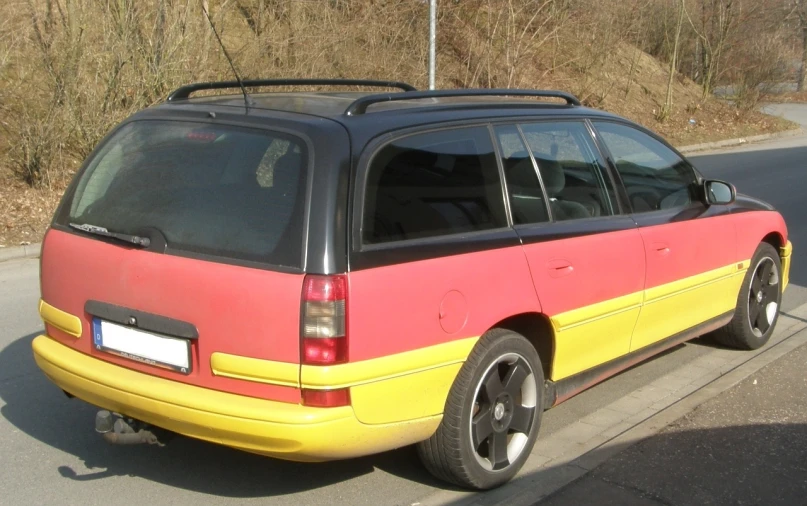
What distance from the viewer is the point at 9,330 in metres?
6.96

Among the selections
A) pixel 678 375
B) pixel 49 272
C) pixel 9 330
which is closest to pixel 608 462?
pixel 678 375

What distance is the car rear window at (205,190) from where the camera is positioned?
3736mm

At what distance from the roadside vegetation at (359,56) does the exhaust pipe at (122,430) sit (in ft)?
24.9

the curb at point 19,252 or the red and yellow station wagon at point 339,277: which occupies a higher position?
the red and yellow station wagon at point 339,277

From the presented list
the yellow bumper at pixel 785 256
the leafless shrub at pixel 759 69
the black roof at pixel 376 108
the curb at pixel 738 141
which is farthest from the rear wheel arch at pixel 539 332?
the leafless shrub at pixel 759 69

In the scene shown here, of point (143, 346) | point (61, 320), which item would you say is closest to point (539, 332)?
point (143, 346)

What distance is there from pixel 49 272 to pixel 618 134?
321cm

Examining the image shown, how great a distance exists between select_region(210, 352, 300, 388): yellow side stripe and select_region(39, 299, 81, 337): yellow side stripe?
33.0 inches

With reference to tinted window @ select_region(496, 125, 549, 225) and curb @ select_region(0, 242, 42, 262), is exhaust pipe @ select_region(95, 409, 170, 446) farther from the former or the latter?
curb @ select_region(0, 242, 42, 262)

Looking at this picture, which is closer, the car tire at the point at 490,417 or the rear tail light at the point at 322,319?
the rear tail light at the point at 322,319

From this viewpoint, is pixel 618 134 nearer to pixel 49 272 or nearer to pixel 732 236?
pixel 732 236

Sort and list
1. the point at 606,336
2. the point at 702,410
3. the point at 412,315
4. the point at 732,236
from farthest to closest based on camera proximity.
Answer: the point at 732,236 < the point at 702,410 < the point at 606,336 < the point at 412,315

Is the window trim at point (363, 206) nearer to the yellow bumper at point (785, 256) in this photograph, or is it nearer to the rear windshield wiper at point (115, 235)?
the rear windshield wiper at point (115, 235)

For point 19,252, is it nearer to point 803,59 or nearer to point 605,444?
point 605,444
